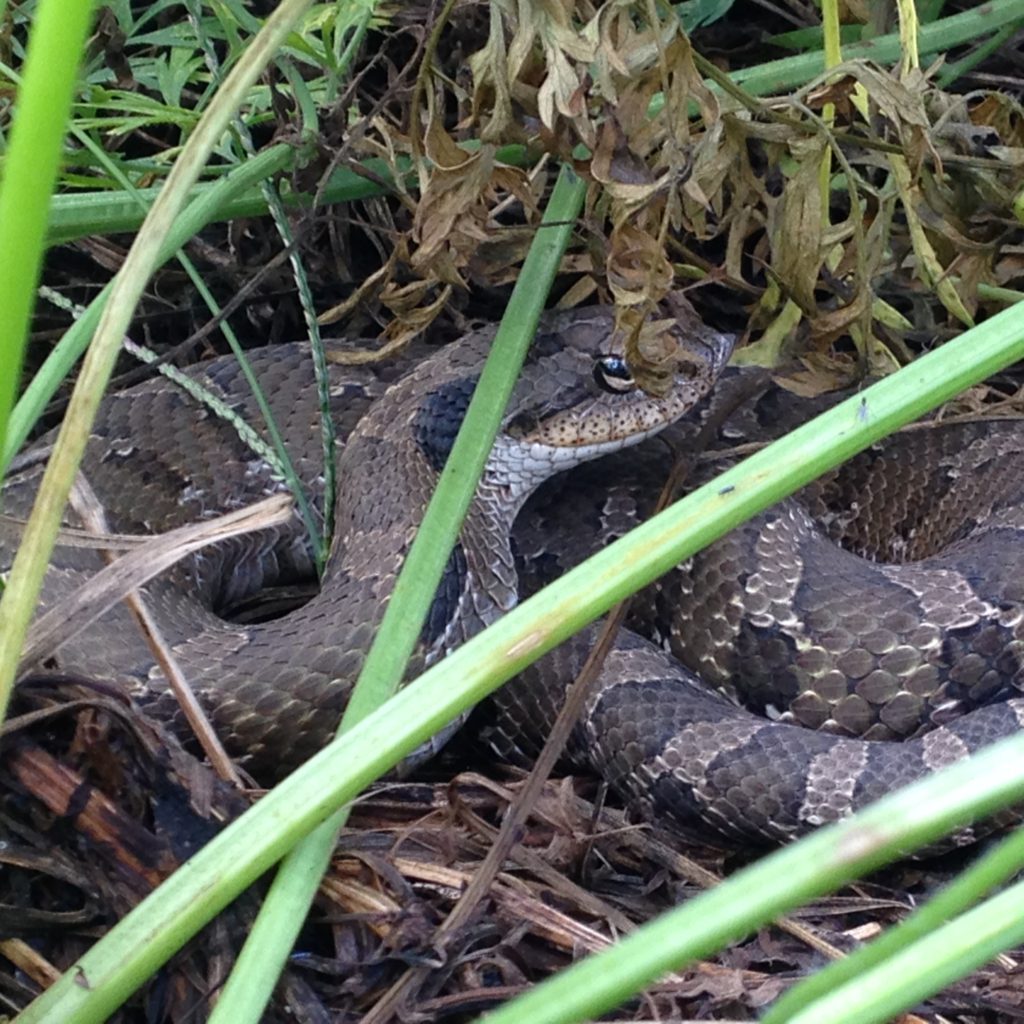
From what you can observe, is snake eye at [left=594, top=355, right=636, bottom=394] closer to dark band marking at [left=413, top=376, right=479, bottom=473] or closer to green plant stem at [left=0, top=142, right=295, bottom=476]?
dark band marking at [left=413, top=376, right=479, bottom=473]

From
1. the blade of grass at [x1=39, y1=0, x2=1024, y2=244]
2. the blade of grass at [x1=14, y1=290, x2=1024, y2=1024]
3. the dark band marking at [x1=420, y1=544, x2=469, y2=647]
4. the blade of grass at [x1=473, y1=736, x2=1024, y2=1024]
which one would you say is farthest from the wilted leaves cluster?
the blade of grass at [x1=473, y1=736, x2=1024, y2=1024]

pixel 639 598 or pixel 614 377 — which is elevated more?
pixel 614 377

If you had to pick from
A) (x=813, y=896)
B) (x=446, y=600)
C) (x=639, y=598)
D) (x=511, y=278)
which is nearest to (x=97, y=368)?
(x=813, y=896)

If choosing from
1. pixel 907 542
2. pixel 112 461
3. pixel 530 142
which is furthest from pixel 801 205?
pixel 112 461

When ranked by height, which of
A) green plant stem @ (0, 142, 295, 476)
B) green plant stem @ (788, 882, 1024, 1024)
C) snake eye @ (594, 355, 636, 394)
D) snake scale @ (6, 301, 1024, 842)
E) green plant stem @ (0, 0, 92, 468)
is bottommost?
snake scale @ (6, 301, 1024, 842)

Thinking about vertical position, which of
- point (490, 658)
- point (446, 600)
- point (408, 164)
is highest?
point (408, 164)

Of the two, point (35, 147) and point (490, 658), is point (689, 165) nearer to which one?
point (490, 658)

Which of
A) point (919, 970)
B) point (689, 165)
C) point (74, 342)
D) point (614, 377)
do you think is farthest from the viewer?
point (614, 377)

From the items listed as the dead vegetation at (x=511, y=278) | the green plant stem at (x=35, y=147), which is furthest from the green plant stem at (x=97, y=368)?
the dead vegetation at (x=511, y=278)
